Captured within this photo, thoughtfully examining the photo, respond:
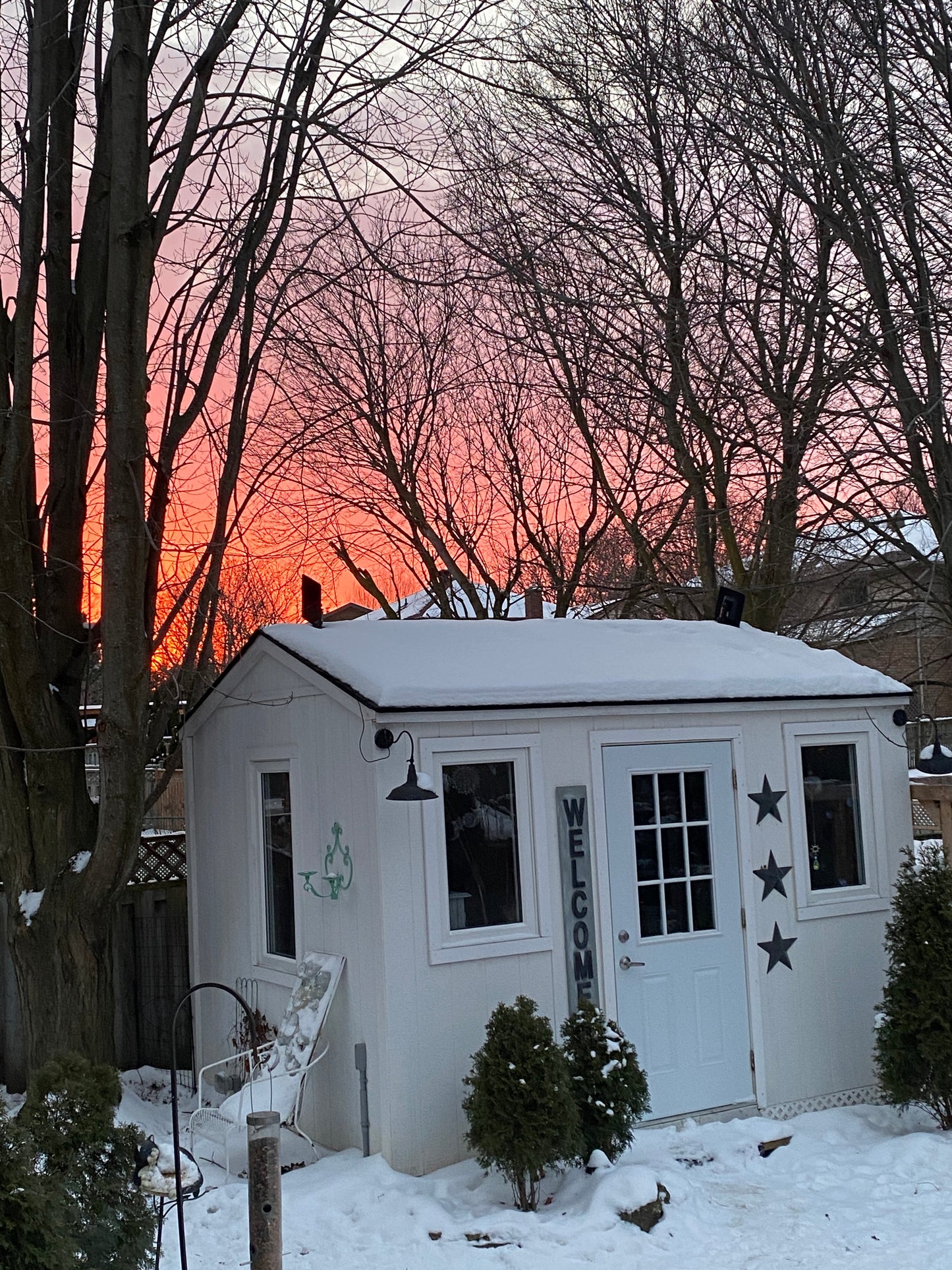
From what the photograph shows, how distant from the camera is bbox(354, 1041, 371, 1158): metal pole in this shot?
6.17 meters

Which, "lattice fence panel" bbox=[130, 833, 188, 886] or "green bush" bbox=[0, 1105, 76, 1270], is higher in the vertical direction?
"lattice fence panel" bbox=[130, 833, 188, 886]

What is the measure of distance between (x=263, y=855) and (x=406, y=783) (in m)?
1.78

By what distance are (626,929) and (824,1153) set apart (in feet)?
5.24

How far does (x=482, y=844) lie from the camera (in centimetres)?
657

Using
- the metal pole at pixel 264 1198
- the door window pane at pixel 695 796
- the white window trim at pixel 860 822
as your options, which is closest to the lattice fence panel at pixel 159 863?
the door window pane at pixel 695 796

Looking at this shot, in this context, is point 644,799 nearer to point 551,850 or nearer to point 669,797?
point 669,797

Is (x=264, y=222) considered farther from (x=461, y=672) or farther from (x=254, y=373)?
(x=461, y=672)

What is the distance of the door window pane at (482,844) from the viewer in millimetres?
6477

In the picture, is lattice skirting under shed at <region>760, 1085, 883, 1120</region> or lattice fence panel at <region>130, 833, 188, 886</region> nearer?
lattice skirting under shed at <region>760, 1085, 883, 1120</region>

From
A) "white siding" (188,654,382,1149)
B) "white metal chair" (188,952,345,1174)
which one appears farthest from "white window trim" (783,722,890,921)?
"white metal chair" (188,952,345,1174)

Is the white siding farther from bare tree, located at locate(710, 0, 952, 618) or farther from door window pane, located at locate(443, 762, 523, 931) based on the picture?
bare tree, located at locate(710, 0, 952, 618)

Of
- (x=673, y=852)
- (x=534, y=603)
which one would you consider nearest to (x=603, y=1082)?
(x=673, y=852)

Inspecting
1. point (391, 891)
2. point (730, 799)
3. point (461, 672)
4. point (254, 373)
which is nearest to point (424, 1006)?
point (391, 891)

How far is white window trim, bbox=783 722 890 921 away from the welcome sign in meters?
1.50
